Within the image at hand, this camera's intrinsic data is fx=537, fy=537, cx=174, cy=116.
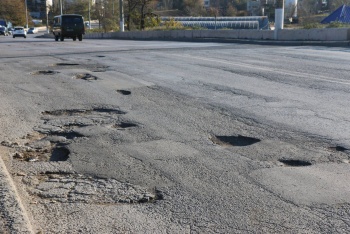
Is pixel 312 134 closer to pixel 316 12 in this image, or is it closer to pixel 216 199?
pixel 216 199

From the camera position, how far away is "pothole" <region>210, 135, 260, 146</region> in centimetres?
689

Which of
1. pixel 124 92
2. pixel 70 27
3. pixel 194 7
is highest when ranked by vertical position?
pixel 194 7

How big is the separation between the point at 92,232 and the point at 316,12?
8094cm

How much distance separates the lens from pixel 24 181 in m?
5.40

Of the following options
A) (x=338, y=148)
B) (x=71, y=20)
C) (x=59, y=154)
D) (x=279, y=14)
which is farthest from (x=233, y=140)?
(x=71, y=20)

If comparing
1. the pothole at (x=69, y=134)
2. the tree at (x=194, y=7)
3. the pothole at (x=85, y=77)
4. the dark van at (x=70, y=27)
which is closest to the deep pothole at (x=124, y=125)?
the pothole at (x=69, y=134)

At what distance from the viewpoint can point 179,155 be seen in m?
6.31

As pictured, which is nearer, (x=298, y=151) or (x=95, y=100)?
A: (x=298, y=151)

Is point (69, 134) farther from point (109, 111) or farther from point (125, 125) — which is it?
point (109, 111)

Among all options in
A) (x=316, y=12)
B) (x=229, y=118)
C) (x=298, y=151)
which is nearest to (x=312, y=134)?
(x=298, y=151)

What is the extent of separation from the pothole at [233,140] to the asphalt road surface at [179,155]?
13 mm

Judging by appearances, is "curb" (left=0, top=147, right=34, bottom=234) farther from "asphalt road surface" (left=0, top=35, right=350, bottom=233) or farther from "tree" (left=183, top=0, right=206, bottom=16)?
"tree" (left=183, top=0, right=206, bottom=16)

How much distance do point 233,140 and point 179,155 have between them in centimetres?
105

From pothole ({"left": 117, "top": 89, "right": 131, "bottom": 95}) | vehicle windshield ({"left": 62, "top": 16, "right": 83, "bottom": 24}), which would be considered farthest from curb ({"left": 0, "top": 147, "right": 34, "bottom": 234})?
vehicle windshield ({"left": 62, "top": 16, "right": 83, "bottom": 24})
